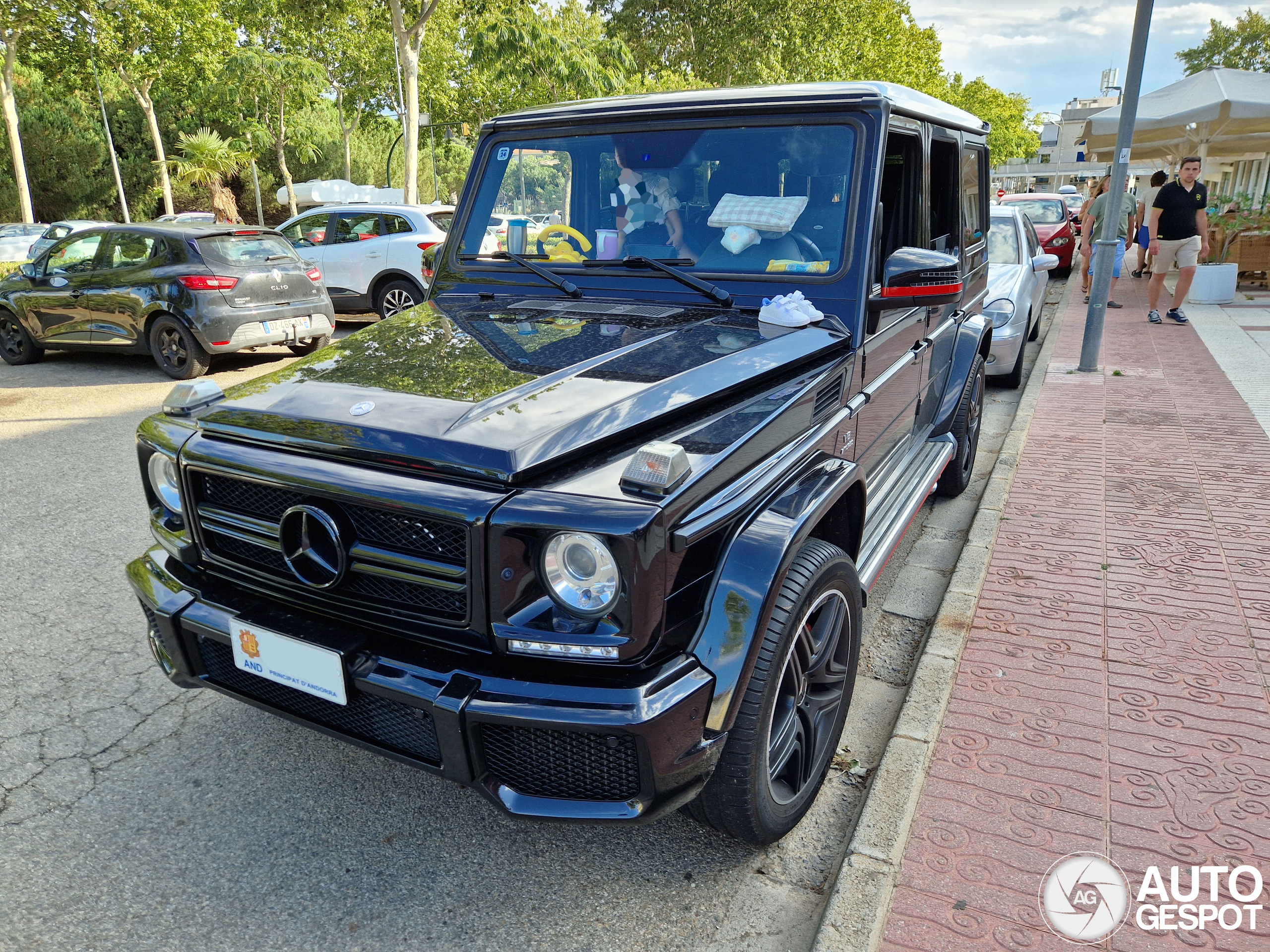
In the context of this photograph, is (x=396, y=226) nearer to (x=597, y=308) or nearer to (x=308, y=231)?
(x=308, y=231)

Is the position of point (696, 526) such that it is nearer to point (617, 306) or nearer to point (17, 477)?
point (617, 306)

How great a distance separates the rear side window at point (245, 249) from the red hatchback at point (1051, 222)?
12.2 m

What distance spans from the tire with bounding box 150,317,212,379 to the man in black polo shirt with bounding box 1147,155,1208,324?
10766 millimetres

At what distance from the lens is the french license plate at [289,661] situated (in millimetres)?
2078

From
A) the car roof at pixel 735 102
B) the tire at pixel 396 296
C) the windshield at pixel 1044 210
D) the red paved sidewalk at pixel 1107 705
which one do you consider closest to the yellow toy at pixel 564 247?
the car roof at pixel 735 102

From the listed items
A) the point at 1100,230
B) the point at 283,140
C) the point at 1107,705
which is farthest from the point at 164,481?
the point at 283,140

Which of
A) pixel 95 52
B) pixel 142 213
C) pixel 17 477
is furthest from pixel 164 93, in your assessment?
pixel 17 477

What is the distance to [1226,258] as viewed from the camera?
13.6 meters

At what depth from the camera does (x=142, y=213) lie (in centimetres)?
4109

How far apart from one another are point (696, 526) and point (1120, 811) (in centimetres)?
163

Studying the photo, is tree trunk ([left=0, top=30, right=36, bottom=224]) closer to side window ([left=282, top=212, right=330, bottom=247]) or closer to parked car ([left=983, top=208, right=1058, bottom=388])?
side window ([left=282, top=212, right=330, bottom=247])

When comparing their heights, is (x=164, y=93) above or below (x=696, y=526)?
above

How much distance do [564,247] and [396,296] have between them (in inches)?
341

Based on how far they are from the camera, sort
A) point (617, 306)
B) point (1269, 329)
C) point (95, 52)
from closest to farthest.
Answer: point (617, 306) → point (1269, 329) → point (95, 52)
